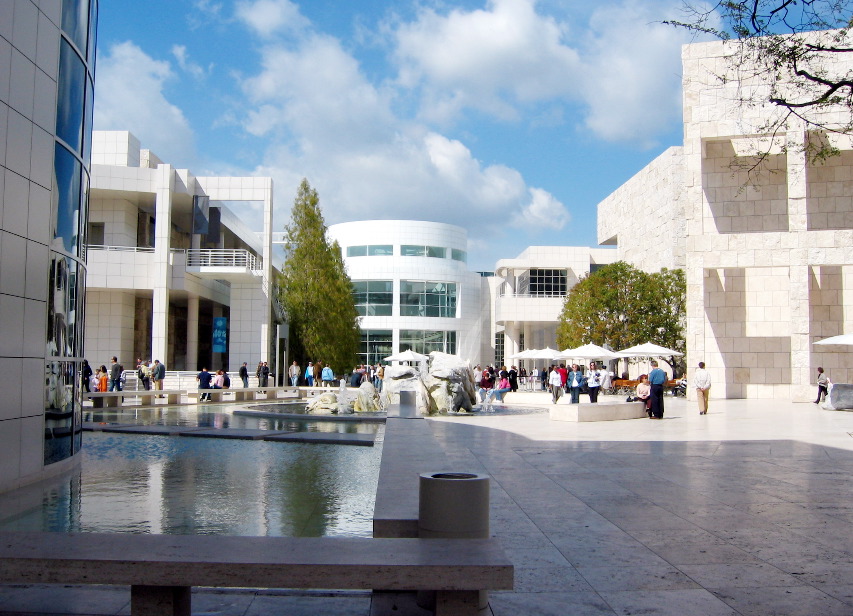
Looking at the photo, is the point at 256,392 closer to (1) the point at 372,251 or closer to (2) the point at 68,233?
(2) the point at 68,233

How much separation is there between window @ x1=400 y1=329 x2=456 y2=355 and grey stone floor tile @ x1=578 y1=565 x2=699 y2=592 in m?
54.9

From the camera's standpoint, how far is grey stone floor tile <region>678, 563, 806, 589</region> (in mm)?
5086

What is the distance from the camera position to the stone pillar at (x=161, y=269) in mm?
36375

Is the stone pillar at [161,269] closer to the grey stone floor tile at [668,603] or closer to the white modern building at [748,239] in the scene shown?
the white modern building at [748,239]

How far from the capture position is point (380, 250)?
6169 cm

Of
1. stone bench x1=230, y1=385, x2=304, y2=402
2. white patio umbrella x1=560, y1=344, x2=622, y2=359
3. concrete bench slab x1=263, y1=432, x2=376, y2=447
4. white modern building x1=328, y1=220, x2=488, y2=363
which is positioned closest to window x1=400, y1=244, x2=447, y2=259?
white modern building x1=328, y1=220, x2=488, y2=363

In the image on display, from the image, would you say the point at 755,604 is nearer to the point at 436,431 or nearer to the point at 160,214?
the point at 436,431

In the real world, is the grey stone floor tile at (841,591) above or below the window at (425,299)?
below

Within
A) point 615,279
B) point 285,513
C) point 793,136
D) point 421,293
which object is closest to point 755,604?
point 285,513

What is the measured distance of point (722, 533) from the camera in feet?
21.4

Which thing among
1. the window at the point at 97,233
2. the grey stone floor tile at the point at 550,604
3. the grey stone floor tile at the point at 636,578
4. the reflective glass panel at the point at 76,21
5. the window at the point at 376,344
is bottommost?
the grey stone floor tile at the point at 550,604

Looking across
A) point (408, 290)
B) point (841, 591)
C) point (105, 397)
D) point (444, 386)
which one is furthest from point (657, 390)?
point (408, 290)

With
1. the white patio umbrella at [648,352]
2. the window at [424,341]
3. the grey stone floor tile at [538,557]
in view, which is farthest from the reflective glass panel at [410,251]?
the grey stone floor tile at [538,557]

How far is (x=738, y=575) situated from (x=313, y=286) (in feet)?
127
